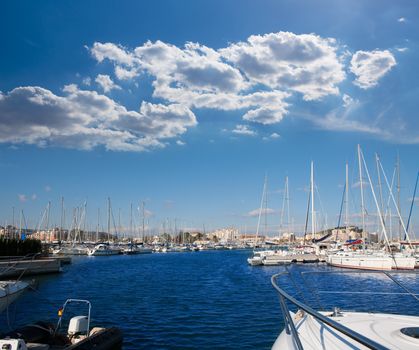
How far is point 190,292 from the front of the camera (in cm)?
3200

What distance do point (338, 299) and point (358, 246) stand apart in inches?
2177

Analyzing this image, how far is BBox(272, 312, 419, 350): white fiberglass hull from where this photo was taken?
5480 millimetres

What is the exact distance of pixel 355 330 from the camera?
6.43 meters

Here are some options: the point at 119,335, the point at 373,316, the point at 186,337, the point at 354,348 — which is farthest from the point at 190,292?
the point at 354,348

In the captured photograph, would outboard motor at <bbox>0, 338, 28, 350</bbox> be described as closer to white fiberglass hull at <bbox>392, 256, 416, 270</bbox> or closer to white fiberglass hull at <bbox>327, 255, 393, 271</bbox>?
white fiberglass hull at <bbox>327, 255, 393, 271</bbox>

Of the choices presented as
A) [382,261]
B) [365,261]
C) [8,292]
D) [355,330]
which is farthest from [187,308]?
[382,261]

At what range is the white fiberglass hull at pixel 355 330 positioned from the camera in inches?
216

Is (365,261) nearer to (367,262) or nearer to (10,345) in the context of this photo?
(367,262)

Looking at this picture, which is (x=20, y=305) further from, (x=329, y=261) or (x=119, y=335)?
(x=329, y=261)

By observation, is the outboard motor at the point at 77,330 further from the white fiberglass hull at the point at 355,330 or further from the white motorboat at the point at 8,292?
the white fiberglass hull at the point at 355,330

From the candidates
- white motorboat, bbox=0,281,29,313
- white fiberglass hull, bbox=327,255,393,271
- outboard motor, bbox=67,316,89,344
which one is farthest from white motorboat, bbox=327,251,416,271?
outboard motor, bbox=67,316,89,344

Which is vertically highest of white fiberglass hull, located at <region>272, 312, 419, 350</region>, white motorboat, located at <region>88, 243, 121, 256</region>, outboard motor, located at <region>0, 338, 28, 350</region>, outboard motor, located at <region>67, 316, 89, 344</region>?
white fiberglass hull, located at <region>272, 312, 419, 350</region>

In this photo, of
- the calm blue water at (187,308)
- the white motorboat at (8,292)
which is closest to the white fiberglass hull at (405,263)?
the calm blue water at (187,308)

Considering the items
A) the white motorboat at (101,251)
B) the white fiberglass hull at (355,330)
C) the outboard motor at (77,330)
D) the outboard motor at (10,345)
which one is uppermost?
the white fiberglass hull at (355,330)
